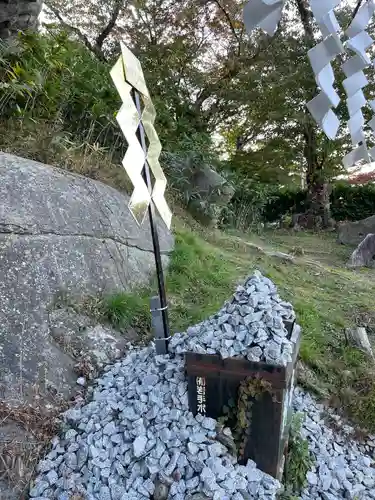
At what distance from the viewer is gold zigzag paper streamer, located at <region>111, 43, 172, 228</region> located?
5.63 ft

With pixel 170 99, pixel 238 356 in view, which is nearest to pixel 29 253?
pixel 238 356

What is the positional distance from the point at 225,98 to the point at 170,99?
4.67 ft

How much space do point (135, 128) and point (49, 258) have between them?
35.4 inches

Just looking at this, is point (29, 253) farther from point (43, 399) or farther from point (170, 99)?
point (170, 99)

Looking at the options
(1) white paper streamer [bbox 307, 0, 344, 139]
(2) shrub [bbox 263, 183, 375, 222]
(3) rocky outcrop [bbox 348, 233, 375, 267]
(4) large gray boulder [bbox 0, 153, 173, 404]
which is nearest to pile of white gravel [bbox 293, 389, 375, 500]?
(4) large gray boulder [bbox 0, 153, 173, 404]

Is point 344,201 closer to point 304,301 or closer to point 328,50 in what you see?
point 304,301

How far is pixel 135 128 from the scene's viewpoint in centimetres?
179

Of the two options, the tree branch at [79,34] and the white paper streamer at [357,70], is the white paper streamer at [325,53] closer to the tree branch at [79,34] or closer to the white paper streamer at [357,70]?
the white paper streamer at [357,70]

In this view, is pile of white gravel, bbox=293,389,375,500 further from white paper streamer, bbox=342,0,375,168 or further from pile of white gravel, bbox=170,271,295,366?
white paper streamer, bbox=342,0,375,168

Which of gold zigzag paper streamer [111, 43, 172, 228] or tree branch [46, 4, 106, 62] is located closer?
gold zigzag paper streamer [111, 43, 172, 228]

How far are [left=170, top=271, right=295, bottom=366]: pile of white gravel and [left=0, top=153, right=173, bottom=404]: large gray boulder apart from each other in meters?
0.74

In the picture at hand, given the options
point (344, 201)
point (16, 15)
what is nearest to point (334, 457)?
point (16, 15)

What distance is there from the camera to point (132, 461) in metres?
1.49

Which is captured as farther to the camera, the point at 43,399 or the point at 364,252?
the point at 364,252
